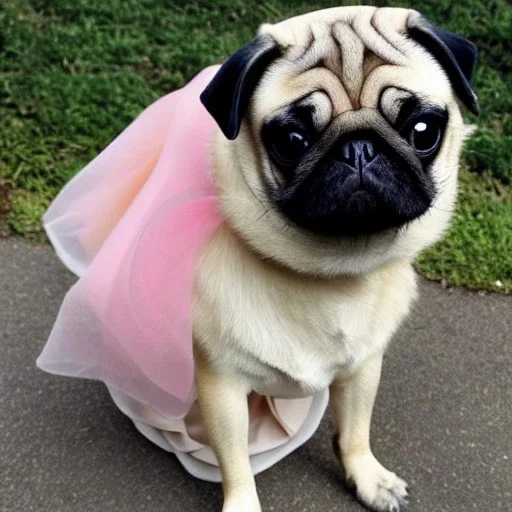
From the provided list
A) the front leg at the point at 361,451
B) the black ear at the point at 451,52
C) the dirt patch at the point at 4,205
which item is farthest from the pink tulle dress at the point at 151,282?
the dirt patch at the point at 4,205

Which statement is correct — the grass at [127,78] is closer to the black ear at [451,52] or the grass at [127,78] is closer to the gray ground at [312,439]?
the gray ground at [312,439]

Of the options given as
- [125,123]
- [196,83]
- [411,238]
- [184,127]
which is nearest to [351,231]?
[411,238]

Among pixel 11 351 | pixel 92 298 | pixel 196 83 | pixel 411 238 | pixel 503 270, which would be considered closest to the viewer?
pixel 411 238

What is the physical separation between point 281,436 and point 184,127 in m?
0.72

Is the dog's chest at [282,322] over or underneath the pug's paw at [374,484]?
over

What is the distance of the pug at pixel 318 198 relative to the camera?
3.85ft

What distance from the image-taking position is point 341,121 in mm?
1161

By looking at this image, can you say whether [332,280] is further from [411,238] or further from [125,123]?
[125,123]

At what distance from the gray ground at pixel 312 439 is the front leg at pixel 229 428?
0.52 feet

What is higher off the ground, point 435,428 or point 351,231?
point 351,231

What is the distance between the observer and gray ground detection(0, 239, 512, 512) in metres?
1.72

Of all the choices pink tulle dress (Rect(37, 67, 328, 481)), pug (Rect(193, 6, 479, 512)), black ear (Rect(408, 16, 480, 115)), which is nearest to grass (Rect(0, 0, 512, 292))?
pink tulle dress (Rect(37, 67, 328, 481))

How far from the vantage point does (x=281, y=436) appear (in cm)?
178

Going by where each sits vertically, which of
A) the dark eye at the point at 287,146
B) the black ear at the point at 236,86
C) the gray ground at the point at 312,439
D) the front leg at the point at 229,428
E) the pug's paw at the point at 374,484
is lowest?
the gray ground at the point at 312,439
